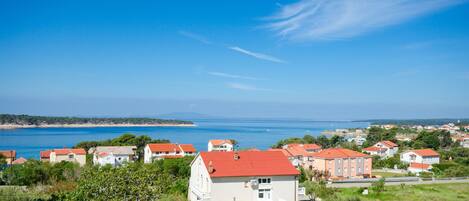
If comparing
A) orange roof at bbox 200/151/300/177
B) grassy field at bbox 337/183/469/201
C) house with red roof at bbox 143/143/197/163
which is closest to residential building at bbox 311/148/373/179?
grassy field at bbox 337/183/469/201

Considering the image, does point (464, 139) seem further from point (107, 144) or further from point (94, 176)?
point (94, 176)

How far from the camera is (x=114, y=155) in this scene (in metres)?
55.3

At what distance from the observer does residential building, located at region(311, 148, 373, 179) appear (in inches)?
1917

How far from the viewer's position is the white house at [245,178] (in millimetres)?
23531

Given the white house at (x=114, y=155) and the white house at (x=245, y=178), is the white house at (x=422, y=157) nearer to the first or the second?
the white house at (x=114, y=155)

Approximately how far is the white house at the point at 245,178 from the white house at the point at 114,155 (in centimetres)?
2992

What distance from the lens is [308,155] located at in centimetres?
5747

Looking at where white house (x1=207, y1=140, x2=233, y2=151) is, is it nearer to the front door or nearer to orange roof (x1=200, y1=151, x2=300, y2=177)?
→ orange roof (x1=200, y1=151, x2=300, y2=177)

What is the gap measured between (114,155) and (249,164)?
115ft

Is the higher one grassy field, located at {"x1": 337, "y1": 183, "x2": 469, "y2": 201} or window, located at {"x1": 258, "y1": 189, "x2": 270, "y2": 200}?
window, located at {"x1": 258, "y1": 189, "x2": 270, "y2": 200}

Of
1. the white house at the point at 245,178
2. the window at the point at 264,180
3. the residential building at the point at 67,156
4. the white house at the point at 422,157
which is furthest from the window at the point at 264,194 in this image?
the white house at the point at 422,157

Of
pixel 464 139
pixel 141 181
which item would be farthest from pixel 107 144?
pixel 464 139

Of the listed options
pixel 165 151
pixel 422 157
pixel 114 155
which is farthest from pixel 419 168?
pixel 114 155

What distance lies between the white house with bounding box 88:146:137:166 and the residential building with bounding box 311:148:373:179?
23.7 m
